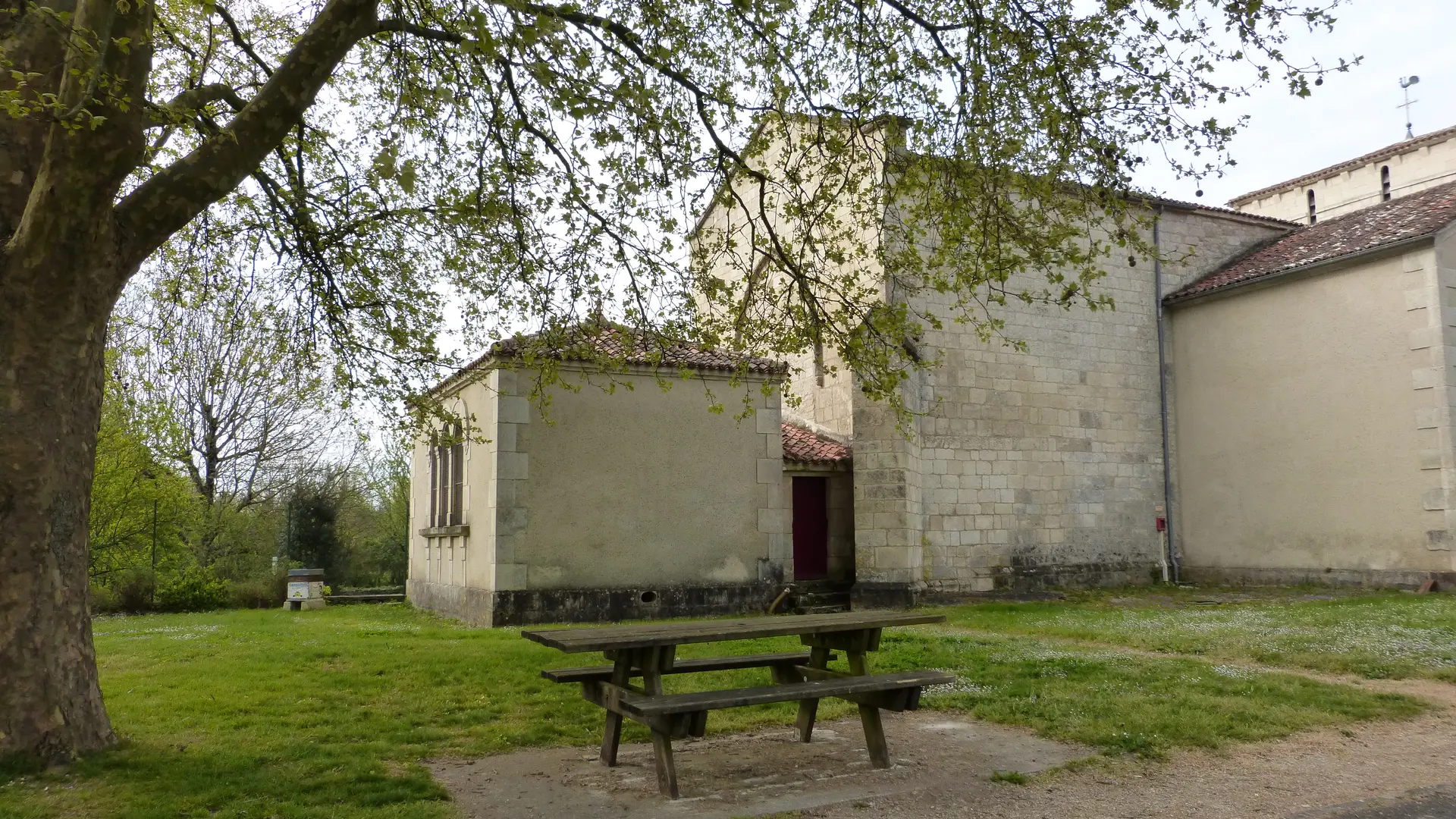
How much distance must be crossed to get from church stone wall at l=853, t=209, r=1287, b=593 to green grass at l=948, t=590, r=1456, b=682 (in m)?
1.28

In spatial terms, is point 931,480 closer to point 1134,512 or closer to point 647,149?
point 1134,512

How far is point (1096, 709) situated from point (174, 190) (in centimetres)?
668

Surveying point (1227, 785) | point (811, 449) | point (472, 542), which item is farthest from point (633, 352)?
point (811, 449)

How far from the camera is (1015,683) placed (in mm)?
7418

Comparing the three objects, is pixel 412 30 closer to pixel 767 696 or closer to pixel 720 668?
pixel 720 668

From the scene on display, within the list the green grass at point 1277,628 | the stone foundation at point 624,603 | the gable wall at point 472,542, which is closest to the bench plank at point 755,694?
the green grass at point 1277,628

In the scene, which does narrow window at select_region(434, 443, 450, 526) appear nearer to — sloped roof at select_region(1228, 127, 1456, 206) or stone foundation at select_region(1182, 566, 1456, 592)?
stone foundation at select_region(1182, 566, 1456, 592)

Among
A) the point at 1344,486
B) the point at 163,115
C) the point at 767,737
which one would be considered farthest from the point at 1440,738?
the point at 1344,486

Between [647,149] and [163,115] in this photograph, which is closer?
[163,115]

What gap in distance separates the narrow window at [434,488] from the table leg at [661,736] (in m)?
11.7

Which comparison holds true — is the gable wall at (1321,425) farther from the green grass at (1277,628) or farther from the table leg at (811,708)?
the table leg at (811,708)

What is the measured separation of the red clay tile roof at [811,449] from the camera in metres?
14.7

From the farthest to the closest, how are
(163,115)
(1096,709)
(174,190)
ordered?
(1096,709) → (163,115) → (174,190)

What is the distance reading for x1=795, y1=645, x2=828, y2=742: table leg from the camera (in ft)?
19.1
